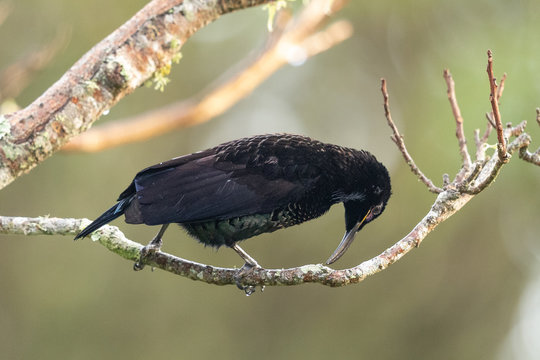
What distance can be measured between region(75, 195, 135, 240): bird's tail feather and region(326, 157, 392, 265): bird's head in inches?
55.7

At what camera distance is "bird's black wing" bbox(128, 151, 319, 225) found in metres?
4.14

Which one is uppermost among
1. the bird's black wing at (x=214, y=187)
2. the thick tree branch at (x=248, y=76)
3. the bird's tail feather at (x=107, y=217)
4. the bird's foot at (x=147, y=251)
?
the thick tree branch at (x=248, y=76)

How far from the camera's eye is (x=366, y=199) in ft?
15.8

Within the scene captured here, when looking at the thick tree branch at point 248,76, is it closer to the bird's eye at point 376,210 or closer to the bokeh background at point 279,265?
the bird's eye at point 376,210

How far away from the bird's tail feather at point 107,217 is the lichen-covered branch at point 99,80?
41cm

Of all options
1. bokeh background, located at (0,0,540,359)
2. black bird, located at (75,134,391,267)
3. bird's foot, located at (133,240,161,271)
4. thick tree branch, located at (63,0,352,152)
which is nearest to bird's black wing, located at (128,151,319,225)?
black bird, located at (75,134,391,267)

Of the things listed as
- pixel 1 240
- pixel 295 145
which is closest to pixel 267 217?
pixel 295 145

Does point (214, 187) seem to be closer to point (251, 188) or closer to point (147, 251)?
point (251, 188)

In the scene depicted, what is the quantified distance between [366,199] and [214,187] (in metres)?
1.05

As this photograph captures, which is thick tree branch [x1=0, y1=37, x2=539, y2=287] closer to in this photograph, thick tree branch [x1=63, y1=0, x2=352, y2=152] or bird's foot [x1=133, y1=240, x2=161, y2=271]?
bird's foot [x1=133, y1=240, x2=161, y2=271]

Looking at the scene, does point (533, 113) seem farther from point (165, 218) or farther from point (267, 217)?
point (165, 218)

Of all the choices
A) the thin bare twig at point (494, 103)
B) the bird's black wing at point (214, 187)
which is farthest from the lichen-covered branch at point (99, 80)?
the thin bare twig at point (494, 103)

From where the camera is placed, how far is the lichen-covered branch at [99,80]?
3613 millimetres

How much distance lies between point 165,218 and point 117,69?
0.83m
